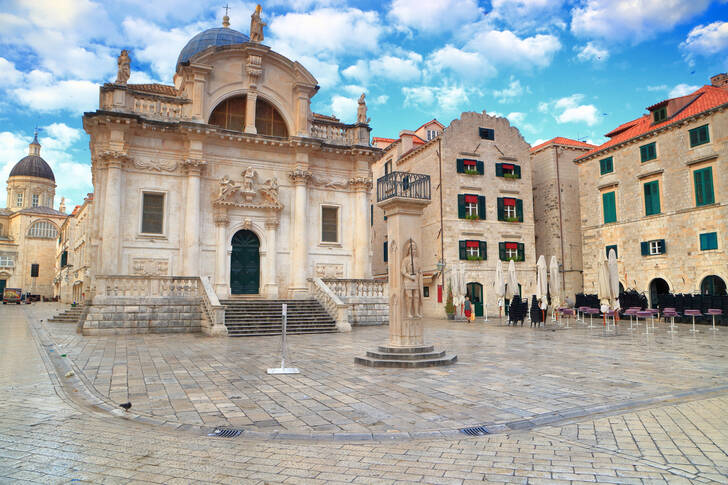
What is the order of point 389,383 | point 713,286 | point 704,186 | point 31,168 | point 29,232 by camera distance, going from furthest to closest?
point 31,168
point 29,232
point 704,186
point 713,286
point 389,383

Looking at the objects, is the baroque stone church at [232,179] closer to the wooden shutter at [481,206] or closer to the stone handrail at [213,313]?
the stone handrail at [213,313]

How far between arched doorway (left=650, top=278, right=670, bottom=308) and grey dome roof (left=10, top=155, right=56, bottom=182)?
10405 cm

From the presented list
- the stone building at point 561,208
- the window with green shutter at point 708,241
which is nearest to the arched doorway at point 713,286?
the window with green shutter at point 708,241

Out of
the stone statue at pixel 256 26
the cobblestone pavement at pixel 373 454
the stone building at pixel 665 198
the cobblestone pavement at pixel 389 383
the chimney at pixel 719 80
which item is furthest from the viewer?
the chimney at pixel 719 80

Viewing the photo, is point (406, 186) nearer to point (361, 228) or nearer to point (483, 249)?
point (361, 228)

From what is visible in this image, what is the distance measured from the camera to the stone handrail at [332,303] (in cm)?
2080

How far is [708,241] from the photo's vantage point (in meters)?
25.2

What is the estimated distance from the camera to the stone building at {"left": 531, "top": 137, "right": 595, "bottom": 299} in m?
35.8

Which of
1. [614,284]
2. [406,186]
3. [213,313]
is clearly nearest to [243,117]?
[213,313]

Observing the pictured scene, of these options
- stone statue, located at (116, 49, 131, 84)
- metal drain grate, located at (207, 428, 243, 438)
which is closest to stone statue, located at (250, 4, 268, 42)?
stone statue, located at (116, 49, 131, 84)

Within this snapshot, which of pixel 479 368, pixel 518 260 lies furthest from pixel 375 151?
pixel 479 368

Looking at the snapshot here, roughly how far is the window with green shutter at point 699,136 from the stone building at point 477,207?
433 inches

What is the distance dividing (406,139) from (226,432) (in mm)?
35285

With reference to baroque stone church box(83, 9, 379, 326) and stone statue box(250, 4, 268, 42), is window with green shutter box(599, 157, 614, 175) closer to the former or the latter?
baroque stone church box(83, 9, 379, 326)
